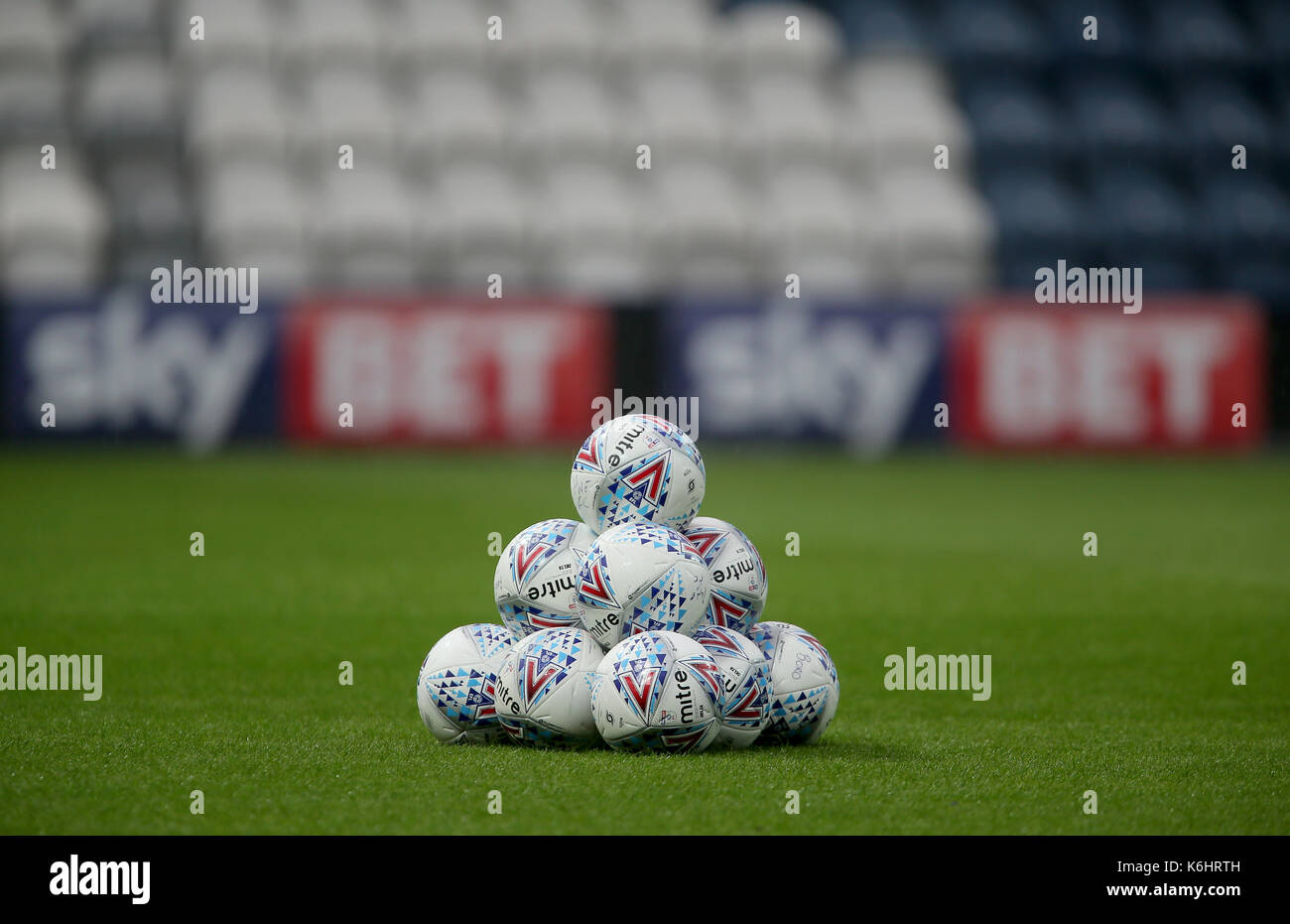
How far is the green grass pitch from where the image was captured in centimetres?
558

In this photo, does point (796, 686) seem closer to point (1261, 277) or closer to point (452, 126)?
point (452, 126)

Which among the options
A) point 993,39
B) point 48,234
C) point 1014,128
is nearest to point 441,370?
point 48,234

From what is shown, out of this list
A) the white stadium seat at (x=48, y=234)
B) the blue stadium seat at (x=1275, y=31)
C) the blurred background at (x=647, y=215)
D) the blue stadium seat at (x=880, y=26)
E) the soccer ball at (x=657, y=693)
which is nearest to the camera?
the soccer ball at (x=657, y=693)

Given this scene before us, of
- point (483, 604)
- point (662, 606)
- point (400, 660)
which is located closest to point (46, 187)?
point (483, 604)

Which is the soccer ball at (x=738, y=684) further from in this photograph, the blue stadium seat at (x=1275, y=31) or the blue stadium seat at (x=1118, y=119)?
the blue stadium seat at (x=1275, y=31)

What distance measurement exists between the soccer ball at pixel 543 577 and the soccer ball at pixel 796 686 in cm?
74

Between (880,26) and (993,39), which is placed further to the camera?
(880,26)

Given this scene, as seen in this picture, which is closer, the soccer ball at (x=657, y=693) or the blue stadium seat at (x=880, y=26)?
the soccer ball at (x=657, y=693)

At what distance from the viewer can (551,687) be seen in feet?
20.6

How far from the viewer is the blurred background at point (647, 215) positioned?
25.8 meters

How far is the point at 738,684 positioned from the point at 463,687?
104 cm

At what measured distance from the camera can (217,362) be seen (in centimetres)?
2547

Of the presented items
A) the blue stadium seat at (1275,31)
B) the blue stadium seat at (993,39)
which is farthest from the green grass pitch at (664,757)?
the blue stadium seat at (1275,31)

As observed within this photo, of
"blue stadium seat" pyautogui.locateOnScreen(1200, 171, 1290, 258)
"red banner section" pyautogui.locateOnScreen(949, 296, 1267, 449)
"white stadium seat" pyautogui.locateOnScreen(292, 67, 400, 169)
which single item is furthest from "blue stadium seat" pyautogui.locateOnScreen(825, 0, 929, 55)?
"red banner section" pyautogui.locateOnScreen(949, 296, 1267, 449)
